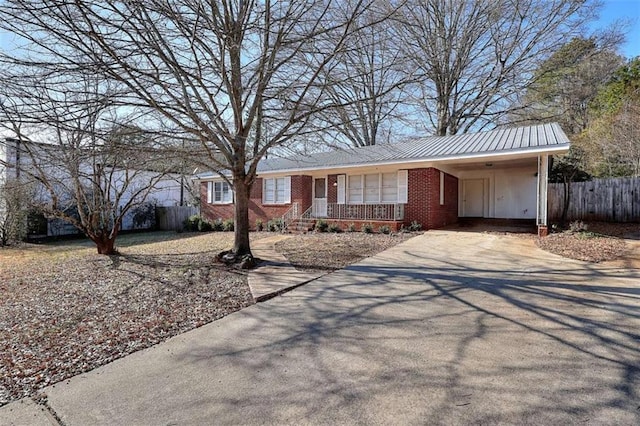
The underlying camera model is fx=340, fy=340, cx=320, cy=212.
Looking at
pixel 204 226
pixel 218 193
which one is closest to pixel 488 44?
pixel 218 193

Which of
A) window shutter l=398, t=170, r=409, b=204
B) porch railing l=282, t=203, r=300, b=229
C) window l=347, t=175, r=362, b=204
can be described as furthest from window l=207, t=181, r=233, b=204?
window shutter l=398, t=170, r=409, b=204

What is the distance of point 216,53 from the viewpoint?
6762mm

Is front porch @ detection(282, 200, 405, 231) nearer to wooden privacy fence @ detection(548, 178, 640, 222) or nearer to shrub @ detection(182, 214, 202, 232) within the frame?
shrub @ detection(182, 214, 202, 232)

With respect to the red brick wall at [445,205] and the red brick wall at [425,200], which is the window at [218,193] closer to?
the red brick wall at [425,200]

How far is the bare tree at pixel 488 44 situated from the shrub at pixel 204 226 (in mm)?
12528

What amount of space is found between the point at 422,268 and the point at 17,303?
6675 mm

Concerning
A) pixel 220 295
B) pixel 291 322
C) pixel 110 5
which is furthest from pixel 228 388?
pixel 110 5

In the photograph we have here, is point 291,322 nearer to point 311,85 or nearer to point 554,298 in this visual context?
point 554,298

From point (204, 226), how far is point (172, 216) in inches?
145

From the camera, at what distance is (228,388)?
2654 mm

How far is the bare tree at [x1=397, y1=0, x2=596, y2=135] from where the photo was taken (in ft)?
58.1

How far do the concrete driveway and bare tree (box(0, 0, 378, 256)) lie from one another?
388 cm

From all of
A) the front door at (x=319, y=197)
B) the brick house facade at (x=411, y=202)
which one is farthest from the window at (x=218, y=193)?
the front door at (x=319, y=197)

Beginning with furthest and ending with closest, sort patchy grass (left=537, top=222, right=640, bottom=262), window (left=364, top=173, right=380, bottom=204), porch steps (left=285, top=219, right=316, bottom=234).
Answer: window (left=364, top=173, right=380, bottom=204), porch steps (left=285, top=219, right=316, bottom=234), patchy grass (left=537, top=222, right=640, bottom=262)
